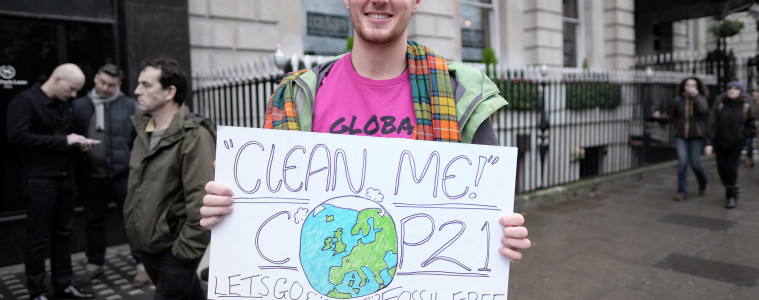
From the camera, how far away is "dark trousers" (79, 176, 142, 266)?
16.1ft

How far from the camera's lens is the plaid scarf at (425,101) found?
171cm

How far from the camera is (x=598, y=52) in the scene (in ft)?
45.8

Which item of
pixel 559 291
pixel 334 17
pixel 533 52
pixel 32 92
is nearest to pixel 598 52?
pixel 533 52

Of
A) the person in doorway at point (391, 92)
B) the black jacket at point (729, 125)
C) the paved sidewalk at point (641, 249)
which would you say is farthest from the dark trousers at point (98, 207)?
the black jacket at point (729, 125)

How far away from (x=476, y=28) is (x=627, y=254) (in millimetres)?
7245

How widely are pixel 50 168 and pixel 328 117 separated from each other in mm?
3621

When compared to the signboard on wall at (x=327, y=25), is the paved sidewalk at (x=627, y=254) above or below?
below

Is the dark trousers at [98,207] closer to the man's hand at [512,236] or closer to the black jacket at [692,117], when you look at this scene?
the man's hand at [512,236]

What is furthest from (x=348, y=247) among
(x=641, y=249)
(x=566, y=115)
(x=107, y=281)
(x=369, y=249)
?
(x=566, y=115)

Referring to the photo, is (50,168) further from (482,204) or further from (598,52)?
(598,52)

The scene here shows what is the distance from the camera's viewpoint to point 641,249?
5574mm

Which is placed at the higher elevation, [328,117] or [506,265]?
[328,117]

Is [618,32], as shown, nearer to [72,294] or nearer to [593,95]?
[593,95]

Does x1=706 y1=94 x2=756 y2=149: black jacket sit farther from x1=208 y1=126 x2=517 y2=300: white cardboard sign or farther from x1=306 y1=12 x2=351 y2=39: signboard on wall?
x1=208 y1=126 x2=517 y2=300: white cardboard sign
